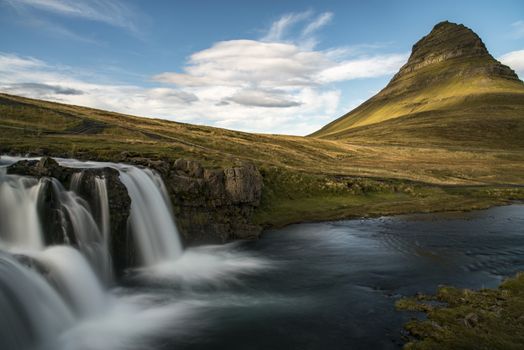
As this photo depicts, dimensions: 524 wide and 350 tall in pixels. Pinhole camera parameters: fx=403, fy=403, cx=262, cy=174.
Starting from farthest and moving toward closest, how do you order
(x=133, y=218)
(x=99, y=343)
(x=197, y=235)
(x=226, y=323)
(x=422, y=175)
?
(x=422, y=175)
(x=197, y=235)
(x=133, y=218)
(x=226, y=323)
(x=99, y=343)

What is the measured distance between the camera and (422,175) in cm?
8881

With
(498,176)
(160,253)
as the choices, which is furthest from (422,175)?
(160,253)

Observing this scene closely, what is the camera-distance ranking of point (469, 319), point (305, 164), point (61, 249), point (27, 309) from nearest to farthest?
point (27, 309)
point (469, 319)
point (61, 249)
point (305, 164)

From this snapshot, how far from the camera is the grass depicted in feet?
57.2

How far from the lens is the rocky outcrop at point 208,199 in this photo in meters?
39.6

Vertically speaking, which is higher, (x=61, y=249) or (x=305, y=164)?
(x=305, y=164)

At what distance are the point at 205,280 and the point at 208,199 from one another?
1341 centimetres

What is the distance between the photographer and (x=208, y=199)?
4153 centimetres

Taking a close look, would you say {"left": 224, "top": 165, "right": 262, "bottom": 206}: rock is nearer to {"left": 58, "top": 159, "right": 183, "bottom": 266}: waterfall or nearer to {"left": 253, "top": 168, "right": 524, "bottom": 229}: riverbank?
{"left": 253, "top": 168, "right": 524, "bottom": 229}: riverbank

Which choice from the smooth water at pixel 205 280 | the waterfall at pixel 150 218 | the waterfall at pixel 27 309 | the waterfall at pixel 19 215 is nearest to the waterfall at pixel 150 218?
the waterfall at pixel 150 218

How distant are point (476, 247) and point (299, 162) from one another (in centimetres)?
6021

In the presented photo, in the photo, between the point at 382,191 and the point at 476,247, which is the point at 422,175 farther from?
the point at 476,247

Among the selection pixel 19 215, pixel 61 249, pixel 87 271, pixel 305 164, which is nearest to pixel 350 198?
pixel 305 164

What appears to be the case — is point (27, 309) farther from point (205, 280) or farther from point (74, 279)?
point (205, 280)
